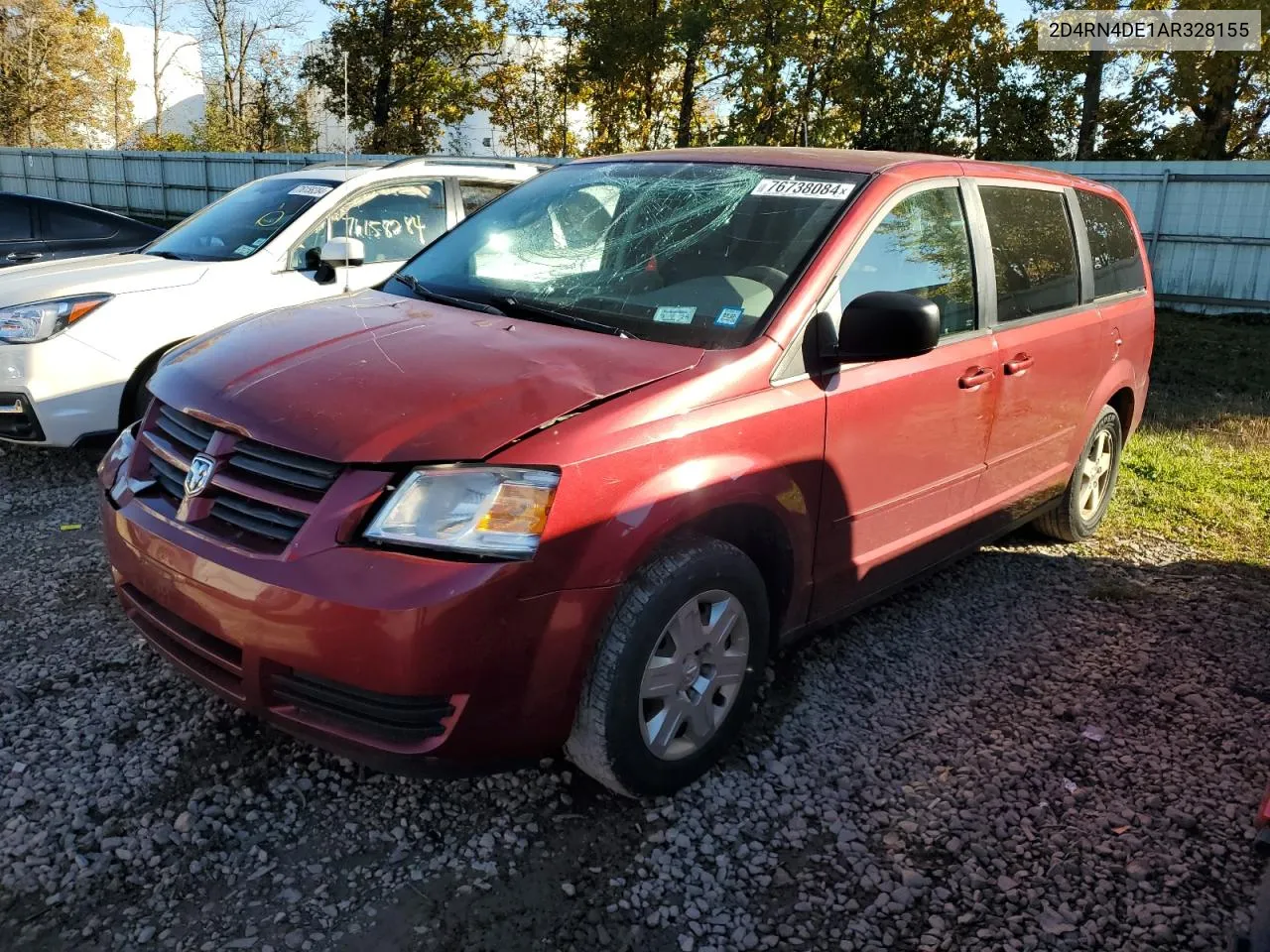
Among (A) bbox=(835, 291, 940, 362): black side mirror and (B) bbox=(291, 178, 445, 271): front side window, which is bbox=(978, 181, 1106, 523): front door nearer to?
(A) bbox=(835, 291, 940, 362): black side mirror

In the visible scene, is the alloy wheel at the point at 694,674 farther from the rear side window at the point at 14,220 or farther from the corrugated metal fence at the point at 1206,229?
the corrugated metal fence at the point at 1206,229

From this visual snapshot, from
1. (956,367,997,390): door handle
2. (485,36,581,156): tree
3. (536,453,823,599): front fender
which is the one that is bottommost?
(536,453,823,599): front fender

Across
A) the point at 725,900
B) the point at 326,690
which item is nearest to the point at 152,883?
the point at 326,690

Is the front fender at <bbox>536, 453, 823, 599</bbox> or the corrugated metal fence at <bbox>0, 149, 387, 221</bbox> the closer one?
the front fender at <bbox>536, 453, 823, 599</bbox>

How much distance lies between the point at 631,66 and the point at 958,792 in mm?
23473

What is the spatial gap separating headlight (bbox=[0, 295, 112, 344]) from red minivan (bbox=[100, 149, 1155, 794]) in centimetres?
255

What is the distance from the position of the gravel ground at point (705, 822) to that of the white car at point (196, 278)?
5.69ft

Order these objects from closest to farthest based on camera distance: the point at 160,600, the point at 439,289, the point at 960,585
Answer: the point at 160,600
the point at 439,289
the point at 960,585

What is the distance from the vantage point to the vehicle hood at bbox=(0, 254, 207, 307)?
17.9ft

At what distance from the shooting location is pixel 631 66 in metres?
24.0

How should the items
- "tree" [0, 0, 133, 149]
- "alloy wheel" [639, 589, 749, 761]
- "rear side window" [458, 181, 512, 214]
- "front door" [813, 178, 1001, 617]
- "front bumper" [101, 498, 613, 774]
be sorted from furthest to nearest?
"tree" [0, 0, 133, 149] → "rear side window" [458, 181, 512, 214] → "front door" [813, 178, 1001, 617] → "alloy wheel" [639, 589, 749, 761] → "front bumper" [101, 498, 613, 774]

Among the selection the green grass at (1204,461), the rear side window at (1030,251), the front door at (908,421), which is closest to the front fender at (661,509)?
the front door at (908,421)

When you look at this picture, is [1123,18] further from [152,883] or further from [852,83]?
[152,883]

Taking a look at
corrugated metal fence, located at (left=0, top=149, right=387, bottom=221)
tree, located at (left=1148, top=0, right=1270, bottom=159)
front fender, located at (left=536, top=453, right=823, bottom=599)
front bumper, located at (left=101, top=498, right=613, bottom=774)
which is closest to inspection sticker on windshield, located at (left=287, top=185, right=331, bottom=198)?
front bumper, located at (left=101, top=498, right=613, bottom=774)
